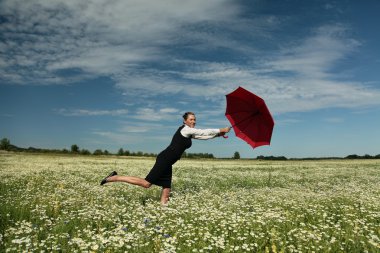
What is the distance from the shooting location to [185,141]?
9.22 meters

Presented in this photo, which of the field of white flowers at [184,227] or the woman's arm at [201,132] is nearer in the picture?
the field of white flowers at [184,227]

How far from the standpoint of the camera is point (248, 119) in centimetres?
1010

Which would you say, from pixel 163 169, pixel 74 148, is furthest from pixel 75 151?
pixel 163 169

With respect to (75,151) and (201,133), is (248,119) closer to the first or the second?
(201,133)

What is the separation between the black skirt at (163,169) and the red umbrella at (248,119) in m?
2.13

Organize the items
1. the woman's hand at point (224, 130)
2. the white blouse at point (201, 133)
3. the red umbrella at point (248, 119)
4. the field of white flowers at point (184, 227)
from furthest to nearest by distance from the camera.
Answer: the red umbrella at point (248, 119) → the woman's hand at point (224, 130) → the white blouse at point (201, 133) → the field of white flowers at point (184, 227)

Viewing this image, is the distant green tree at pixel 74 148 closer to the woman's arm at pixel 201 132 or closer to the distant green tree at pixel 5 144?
the distant green tree at pixel 5 144

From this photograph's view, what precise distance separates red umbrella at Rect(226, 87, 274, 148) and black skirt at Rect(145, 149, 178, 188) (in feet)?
6.98

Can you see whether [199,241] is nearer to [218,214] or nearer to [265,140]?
[218,214]

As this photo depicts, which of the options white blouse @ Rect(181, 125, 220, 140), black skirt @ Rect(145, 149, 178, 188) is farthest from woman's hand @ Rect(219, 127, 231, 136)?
black skirt @ Rect(145, 149, 178, 188)

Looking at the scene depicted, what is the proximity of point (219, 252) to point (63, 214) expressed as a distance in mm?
4531

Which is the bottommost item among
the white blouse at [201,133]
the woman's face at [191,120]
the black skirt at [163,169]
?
the black skirt at [163,169]

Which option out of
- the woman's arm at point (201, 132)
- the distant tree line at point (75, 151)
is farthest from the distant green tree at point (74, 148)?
the woman's arm at point (201, 132)

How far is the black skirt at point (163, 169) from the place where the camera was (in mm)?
9414
